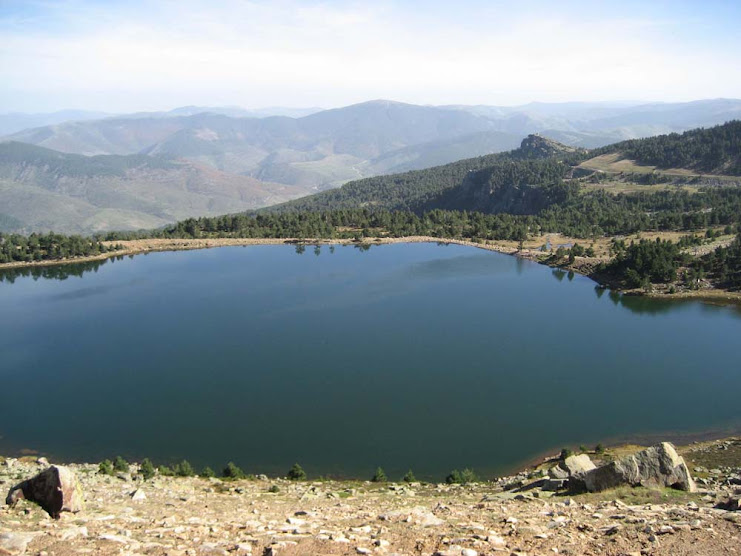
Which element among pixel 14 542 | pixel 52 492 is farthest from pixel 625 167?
pixel 14 542

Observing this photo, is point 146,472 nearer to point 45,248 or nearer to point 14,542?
point 14,542

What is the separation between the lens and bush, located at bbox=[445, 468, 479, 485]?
1087 inches

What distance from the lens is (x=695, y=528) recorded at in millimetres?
13242

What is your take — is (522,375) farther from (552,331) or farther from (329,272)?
(329,272)

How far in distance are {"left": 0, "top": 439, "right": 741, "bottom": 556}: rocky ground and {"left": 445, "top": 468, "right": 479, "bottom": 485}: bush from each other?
5.27 metres

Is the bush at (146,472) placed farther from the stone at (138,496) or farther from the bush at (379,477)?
the bush at (379,477)

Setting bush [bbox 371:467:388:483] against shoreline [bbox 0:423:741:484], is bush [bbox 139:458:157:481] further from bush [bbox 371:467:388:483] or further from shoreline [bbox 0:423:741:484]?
bush [bbox 371:467:388:483]

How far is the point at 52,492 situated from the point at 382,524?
1009 cm

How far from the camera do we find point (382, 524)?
48.8ft

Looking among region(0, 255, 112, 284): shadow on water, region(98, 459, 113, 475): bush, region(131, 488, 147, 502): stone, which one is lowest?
region(98, 459, 113, 475): bush

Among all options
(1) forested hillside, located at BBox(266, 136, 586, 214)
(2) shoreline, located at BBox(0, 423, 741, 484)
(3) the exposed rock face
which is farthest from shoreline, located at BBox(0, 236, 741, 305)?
(3) the exposed rock face

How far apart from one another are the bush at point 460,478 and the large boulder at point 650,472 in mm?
10060

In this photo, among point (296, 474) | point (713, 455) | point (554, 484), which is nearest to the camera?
point (554, 484)

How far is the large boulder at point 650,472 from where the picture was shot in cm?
1819
